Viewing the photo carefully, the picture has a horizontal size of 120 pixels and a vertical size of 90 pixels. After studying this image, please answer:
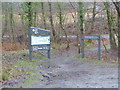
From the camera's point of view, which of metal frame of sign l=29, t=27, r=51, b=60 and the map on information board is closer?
metal frame of sign l=29, t=27, r=51, b=60

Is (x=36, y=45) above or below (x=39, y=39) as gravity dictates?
below

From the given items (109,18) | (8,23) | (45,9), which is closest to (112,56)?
(109,18)

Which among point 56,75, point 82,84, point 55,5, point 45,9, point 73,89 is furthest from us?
point 45,9

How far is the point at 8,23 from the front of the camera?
84.5 ft

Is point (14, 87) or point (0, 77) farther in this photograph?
point (0, 77)

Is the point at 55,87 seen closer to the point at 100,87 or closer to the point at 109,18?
the point at 100,87

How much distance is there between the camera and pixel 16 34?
1048 inches

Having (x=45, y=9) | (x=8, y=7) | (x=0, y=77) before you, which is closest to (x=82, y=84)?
(x=0, y=77)

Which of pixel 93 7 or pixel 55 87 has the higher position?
pixel 93 7

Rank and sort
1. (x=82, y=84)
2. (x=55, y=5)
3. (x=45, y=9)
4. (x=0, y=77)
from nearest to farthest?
(x=82, y=84), (x=0, y=77), (x=55, y=5), (x=45, y=9)

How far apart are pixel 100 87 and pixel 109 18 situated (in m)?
9.20

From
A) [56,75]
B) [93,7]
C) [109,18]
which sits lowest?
[56,75]

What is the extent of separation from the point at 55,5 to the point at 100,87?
15.3 meters

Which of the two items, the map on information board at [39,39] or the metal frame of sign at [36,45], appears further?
the map on information board at [39,39]
